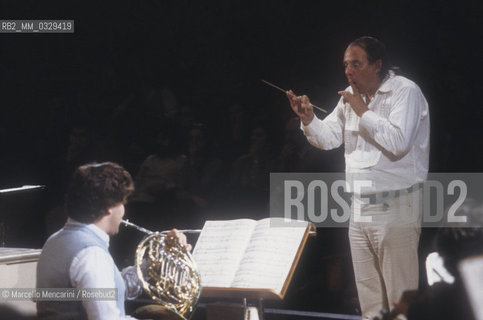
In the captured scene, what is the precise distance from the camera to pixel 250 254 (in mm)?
3090

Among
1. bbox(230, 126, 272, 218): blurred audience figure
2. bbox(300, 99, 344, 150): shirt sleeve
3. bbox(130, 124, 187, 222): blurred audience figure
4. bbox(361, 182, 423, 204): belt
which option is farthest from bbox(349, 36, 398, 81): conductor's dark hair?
bbox(130, 124, 187, 222): blurred audience figure

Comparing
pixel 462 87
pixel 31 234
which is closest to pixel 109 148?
pixel 31 234

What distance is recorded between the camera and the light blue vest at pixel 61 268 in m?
2.66

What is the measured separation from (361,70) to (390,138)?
43 centimetres

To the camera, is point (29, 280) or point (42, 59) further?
point (42, 59)

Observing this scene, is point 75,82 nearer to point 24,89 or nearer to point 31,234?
point 24,89

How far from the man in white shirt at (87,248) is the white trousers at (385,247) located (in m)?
1.36

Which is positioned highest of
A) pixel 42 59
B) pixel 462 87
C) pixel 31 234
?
pixel 42 59

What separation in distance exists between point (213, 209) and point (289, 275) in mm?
2865

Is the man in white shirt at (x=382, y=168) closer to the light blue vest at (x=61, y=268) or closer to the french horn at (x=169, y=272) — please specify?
the french horn at (x=169, y=272)

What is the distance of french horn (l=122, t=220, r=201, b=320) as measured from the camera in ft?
9.97

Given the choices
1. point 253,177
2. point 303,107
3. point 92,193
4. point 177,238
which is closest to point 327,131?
point 303,107

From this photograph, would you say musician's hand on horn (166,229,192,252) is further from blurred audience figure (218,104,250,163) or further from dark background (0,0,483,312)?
blurred audience figure (218,104,250,163)

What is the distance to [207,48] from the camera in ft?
23.1
